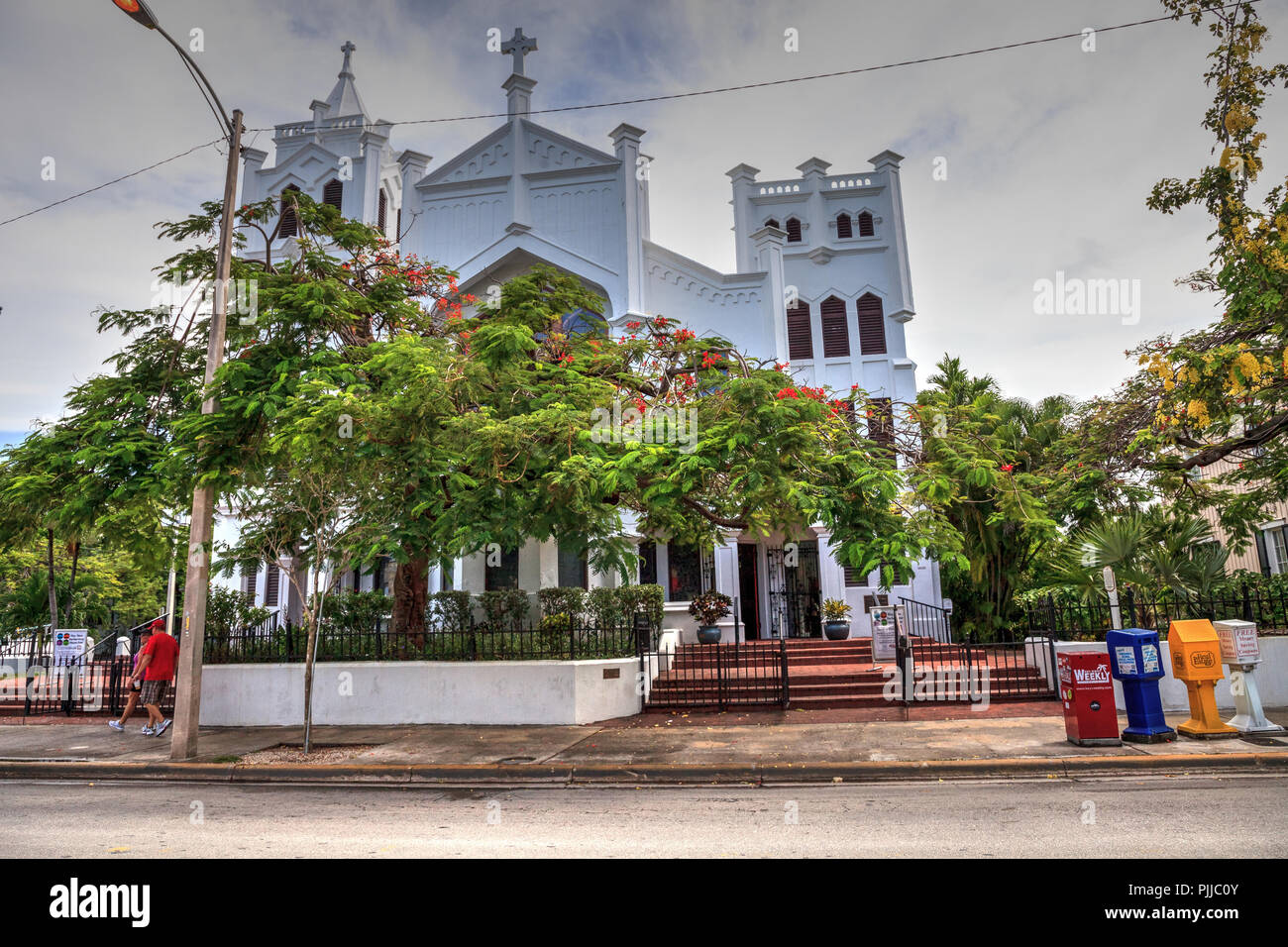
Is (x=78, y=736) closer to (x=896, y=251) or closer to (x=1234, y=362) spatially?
(x=1234, y=362)

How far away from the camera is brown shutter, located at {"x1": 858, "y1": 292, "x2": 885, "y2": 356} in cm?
2144

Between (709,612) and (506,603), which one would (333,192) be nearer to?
(506,603)

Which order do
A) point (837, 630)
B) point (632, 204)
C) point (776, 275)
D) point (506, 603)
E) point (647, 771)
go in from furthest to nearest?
point (776, 275), point (632, 204), point (837, 630), point (506, 603), point (647, 771)

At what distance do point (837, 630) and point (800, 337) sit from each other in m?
7.69

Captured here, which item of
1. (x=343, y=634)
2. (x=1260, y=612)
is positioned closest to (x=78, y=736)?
(x=343, y=634)

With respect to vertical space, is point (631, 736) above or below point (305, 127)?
below

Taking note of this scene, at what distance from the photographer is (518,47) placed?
21.5 metres

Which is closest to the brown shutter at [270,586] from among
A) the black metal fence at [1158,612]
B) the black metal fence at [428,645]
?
the black metal fence at [428,645]

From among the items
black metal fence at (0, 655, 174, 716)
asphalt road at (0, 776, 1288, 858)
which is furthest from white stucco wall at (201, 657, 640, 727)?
asphalt road at (0, 776, 1288, 858)

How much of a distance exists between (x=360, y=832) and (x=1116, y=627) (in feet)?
37.6

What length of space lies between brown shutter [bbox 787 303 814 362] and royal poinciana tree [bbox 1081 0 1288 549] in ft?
30.0

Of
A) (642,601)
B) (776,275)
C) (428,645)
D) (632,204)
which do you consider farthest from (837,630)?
(632,204)

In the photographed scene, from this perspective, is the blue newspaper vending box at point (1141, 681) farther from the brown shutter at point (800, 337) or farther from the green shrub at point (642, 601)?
the brown shutter at point (800, 337)

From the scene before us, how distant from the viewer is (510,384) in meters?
11.9
